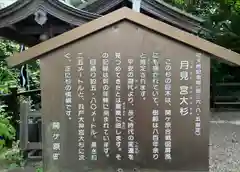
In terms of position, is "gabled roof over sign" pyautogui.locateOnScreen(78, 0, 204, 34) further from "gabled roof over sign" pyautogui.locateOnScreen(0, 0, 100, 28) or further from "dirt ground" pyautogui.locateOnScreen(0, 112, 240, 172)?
"dirt ground" pyautogui.locateOnScreen(0, 112, 240, 172)

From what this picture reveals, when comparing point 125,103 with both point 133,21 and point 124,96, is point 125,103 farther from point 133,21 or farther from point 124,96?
point 133,21

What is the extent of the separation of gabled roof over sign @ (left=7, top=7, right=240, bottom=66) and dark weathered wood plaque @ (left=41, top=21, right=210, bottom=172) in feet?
0.23

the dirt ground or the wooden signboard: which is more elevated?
the wooden signboard

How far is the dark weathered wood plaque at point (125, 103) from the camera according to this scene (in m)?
3.65

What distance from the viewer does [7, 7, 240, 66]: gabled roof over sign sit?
356cm

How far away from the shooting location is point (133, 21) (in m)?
3.65

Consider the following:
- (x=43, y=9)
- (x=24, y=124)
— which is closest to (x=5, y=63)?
(x=24, y=124)

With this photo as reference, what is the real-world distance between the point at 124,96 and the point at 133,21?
760 millimetres

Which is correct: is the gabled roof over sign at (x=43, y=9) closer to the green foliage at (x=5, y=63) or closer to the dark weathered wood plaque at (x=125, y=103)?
the dark weathered wood plaque at (x=125, y=103)

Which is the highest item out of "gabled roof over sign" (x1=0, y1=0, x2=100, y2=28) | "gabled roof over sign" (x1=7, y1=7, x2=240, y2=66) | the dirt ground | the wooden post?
"gabled roof over sign" (x1=0, y1=0, x2=100, y2=28)

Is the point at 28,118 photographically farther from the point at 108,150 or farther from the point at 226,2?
the point at 226,2

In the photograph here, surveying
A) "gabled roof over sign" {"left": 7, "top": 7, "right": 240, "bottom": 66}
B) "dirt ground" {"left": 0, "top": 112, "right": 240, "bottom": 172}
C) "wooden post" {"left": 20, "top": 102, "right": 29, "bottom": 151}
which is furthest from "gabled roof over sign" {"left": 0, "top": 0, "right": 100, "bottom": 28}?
"gabled roof over sign" {"left": 7, "top": 7, "right": 240, "bottom": 66}

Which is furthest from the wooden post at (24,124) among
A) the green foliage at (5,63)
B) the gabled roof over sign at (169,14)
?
the green foliage at (5,63)

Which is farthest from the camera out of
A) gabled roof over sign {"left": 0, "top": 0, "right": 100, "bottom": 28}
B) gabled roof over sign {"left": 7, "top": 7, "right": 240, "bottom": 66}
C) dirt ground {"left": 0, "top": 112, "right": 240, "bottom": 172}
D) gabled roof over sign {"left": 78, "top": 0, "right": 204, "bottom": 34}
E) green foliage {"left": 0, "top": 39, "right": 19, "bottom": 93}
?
green foliage {"left": 0, "top": 39, "right": 19, "bottom": 93}
